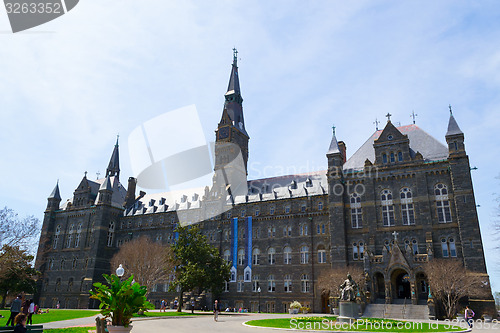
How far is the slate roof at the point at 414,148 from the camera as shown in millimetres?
49562

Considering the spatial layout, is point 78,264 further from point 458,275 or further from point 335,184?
point 458,275

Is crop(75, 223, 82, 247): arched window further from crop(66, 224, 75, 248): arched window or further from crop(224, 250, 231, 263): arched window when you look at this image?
crop(224, 250, 231, 263): arched window

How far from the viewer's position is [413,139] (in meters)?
52.9

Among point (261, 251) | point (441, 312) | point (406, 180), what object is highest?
point (406, 180)

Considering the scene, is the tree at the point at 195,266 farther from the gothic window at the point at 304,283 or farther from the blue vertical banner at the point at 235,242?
the gothic window at the point at 304,283

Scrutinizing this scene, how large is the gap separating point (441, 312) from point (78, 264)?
60.0 metres

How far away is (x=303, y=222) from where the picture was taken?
2285 inches

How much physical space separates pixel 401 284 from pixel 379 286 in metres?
3.31

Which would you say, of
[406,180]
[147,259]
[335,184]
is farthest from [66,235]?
[406,180]

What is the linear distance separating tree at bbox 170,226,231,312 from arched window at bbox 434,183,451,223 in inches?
1077

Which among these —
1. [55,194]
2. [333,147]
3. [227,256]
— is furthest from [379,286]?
[55,194]

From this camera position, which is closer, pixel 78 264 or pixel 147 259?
pixel 147 259

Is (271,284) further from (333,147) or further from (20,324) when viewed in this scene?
(20,324)

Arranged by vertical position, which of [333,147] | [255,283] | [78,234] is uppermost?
[333,147]
